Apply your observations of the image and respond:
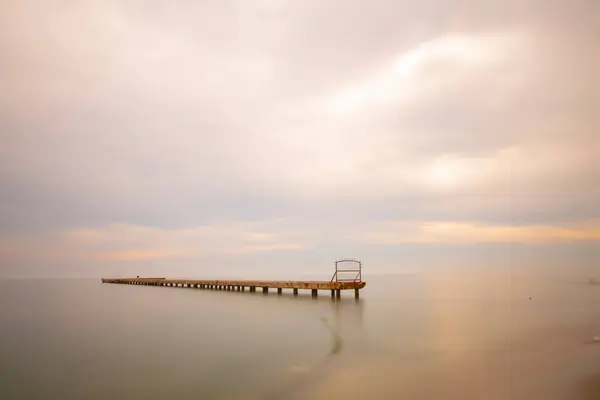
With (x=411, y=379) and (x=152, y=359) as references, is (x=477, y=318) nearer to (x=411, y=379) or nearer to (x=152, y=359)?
(x=411, y=379)

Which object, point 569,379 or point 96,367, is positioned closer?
point 569,379

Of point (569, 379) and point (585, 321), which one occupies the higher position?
point (569, 379)

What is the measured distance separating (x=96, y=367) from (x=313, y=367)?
9.18 m

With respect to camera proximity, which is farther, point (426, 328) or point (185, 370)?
point (426, 328)

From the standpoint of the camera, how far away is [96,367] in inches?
587

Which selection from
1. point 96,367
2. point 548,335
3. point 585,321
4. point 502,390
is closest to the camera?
point 502,390

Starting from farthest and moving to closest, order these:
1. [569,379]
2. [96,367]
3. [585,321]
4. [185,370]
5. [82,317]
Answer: [82,317] < [585,321] < [96,367] < [185,370] < [569,379]

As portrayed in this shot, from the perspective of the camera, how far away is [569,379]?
1195 centimetres

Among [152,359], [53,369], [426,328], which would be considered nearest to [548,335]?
[426,328]

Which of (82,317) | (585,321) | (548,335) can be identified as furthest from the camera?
(82,317)

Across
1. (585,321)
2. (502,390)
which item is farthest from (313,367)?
(585,321)

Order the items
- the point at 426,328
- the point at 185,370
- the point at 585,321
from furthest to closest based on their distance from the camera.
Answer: the point at 585,321 → the point at 426,328 → the point at 185,370

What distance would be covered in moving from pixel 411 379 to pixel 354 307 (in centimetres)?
2057

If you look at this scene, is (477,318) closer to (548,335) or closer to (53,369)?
→ (548,335)
